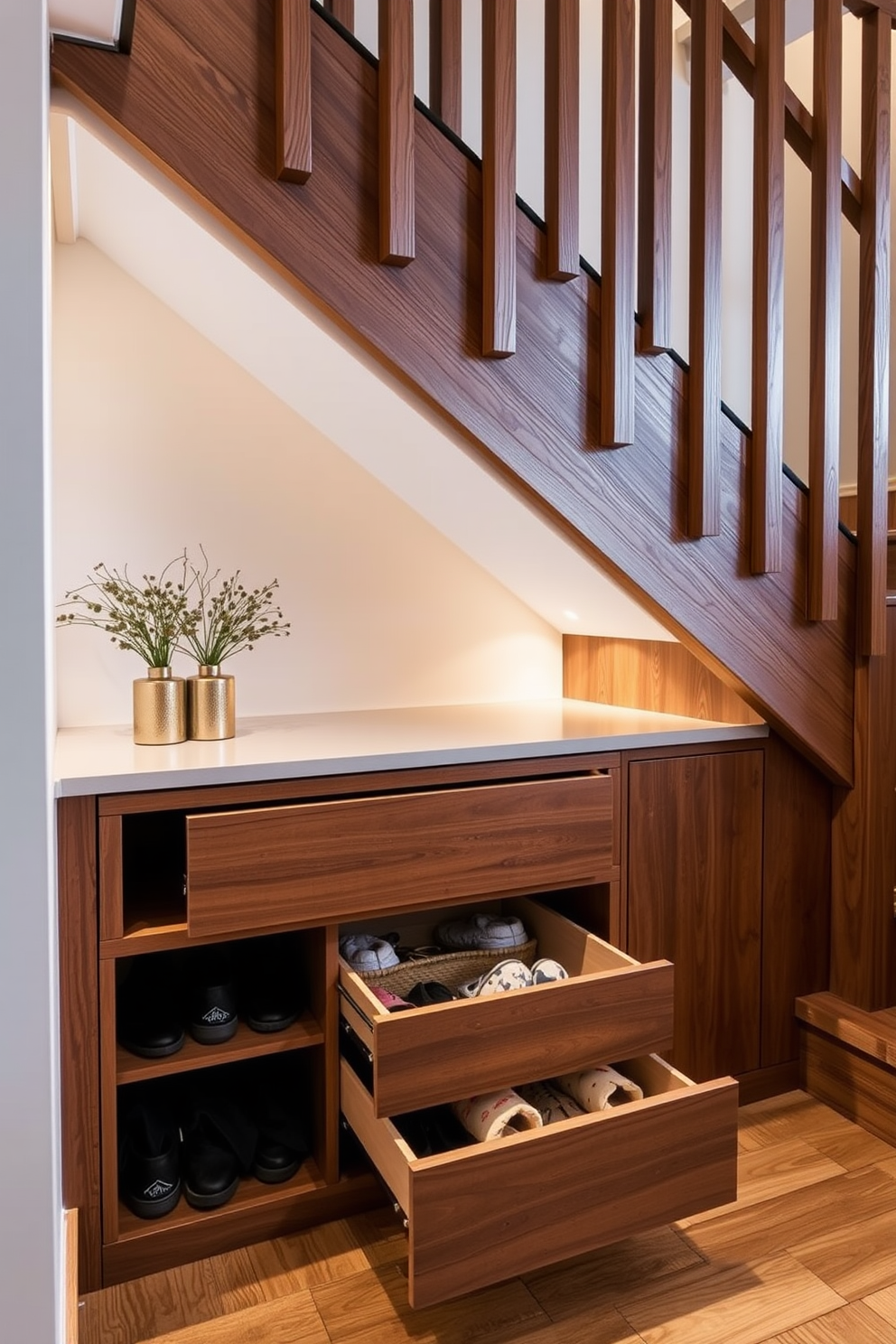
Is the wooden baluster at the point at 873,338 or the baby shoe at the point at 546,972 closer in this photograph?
the baby shoe at the point at 546,972

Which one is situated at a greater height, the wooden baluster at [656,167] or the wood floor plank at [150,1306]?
the wooden baluster at [656,167]

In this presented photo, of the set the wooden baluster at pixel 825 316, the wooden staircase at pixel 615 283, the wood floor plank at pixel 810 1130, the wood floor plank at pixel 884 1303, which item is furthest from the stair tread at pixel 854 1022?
the wooden baluster at pixel 825 316

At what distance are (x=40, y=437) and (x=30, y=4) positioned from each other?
378 mm

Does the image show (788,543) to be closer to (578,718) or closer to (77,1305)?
(578,718)

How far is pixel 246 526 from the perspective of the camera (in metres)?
1.92

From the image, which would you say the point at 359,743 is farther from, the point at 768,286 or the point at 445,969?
the point at 768,286

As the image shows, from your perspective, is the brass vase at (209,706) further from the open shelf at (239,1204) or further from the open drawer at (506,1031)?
the open shelf at (239,1204)

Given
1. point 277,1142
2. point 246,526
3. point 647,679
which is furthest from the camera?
point 647,679

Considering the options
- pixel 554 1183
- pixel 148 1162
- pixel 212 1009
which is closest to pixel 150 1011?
pixel 212 1009

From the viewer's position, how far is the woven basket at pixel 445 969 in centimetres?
164

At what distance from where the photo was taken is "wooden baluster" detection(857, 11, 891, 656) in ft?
5.70

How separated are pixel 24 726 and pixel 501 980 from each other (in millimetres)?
929

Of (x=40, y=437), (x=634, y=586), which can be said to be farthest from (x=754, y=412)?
(x=40, y=437)

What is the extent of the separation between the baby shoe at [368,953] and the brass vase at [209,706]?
410mm
